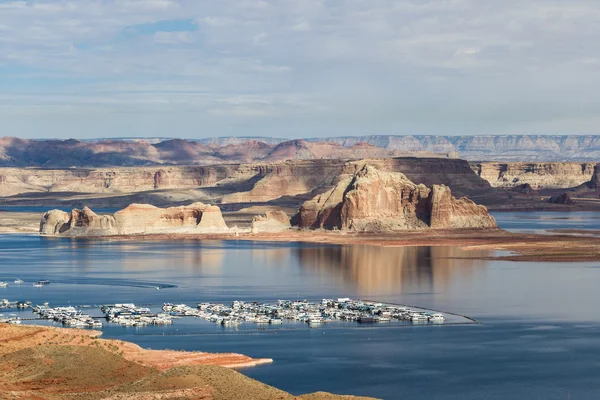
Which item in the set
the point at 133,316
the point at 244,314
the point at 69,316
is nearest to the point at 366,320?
the point at 244,314

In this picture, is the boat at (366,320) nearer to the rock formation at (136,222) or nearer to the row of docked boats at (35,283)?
the row of docked boats at (35,283)

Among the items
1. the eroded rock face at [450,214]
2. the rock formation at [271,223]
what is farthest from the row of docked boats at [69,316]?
the eroded rock face at [450,214]

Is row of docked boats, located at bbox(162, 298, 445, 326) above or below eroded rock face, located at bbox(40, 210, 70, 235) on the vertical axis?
below

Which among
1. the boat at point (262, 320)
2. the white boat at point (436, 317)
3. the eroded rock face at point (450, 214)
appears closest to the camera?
the boat at point (262, 320)

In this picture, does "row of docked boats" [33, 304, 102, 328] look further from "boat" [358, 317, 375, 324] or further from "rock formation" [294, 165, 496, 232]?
"rock formation" [294, 165, 496, 232]

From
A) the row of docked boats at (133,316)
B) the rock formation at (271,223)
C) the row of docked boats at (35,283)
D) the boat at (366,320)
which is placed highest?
the rock formation at (271,223)

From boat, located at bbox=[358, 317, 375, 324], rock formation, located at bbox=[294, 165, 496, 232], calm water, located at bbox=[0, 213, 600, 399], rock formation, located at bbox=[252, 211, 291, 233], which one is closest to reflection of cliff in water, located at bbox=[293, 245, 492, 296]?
calm water, located at bbox=[0, 213, 600, 399]

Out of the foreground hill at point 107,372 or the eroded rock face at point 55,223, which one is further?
the eroded rock face at point 55,223
